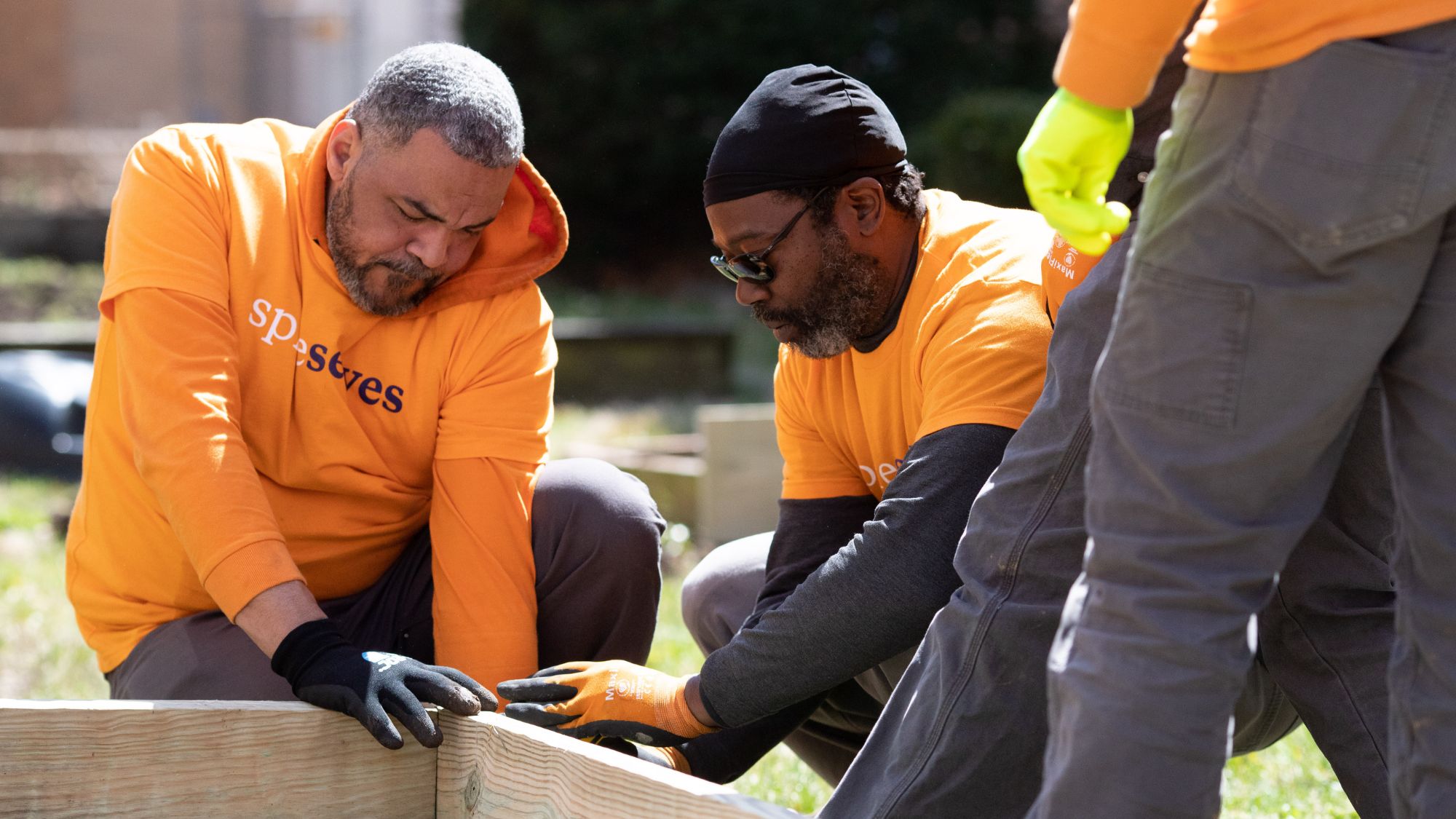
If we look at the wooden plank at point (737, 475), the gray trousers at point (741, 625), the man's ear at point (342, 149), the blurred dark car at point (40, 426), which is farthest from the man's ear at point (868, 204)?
the blurred dark car at point (40, 426)

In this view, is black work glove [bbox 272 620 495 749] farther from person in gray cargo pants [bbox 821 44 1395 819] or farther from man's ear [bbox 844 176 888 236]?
man's ear [bbox 844 176 888 236]

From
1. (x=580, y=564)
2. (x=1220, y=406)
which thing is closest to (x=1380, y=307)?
(x=1220, y=406)

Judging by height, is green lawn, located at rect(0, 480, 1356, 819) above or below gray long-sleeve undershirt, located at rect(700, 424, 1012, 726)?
below

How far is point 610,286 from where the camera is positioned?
44.2 ft

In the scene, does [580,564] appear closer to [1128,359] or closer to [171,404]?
[171,404]

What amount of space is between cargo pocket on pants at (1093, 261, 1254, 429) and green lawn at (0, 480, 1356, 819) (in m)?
1.49

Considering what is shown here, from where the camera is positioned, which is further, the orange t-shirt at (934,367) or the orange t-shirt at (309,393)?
the orange t-shirt at (309,393)

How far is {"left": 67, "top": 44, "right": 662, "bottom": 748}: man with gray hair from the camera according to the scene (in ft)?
7.77

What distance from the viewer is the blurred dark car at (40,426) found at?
6.38m

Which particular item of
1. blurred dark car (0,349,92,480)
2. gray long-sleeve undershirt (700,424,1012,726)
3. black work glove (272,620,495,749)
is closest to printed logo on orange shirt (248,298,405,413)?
black work glove (272,620,495,749)

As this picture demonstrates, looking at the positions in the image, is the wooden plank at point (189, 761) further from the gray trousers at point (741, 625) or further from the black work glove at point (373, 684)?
the gray trousers at point (741, 625)

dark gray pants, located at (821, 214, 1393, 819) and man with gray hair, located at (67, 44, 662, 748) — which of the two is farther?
man with gray hair, located at (67, 44, 662, 748)

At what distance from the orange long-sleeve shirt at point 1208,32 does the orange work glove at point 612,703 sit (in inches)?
47.9

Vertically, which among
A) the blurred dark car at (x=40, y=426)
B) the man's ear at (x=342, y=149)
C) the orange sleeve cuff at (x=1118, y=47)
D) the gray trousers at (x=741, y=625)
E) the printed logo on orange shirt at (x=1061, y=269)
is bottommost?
the blurred dark car at (x=40, y=426)
